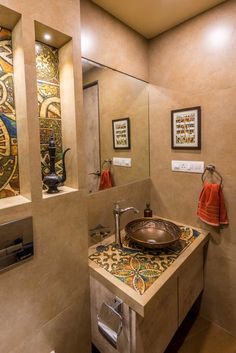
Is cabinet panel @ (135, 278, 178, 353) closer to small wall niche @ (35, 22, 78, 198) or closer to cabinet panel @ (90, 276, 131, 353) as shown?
cabinet panel @ (90, 276, 131, 353)

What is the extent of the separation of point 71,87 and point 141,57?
101 cm

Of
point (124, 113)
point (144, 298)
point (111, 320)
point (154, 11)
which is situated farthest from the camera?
point (124, 113)

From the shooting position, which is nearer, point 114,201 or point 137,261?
point 137,261

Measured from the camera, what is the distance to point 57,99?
1277 mm

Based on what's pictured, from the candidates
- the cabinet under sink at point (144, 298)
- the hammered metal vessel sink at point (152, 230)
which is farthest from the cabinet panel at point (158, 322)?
the hammered metal vessel sink at point (152, 230)

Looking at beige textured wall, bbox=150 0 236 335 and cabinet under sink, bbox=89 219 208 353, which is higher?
beige textured wall, bbox=150 0 236 335

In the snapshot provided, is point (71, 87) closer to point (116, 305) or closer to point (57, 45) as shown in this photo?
point (57, 45)

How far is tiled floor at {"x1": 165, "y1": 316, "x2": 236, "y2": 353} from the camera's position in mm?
1629

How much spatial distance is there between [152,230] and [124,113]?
41.4 inches

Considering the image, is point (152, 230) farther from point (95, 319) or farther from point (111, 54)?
point (111, 54)

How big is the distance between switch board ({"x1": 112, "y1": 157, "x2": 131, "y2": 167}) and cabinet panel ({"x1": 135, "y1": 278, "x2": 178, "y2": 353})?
98 centimetres

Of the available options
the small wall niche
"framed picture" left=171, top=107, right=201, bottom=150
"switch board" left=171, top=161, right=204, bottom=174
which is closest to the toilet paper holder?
the small wall niche

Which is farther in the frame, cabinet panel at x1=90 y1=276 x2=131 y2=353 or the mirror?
the mirror

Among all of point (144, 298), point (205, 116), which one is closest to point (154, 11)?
point (205, 116)
